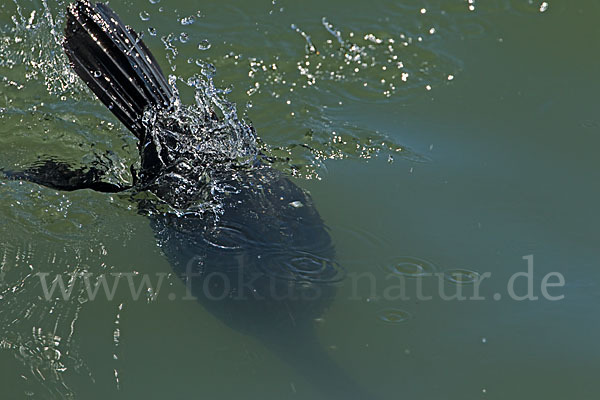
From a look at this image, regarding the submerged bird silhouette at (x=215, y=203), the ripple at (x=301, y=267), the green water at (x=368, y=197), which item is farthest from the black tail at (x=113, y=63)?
the ripple at (x=301, y=267)

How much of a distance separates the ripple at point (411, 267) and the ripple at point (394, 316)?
23 cm

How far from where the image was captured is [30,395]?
2.59 m

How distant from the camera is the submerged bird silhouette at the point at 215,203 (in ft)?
9.71

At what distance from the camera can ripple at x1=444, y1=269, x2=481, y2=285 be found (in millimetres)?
3197

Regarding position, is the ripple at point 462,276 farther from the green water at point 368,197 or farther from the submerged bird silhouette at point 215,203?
the submerged bird silhouette at point 215,203

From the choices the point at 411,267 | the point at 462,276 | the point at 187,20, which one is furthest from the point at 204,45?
the point at 462,276

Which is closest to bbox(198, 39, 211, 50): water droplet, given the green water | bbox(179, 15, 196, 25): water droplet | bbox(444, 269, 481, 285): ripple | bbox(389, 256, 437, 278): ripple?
the green water

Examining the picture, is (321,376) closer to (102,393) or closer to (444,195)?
(102,393)

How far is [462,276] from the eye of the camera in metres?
3.22

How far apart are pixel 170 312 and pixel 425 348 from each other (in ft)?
3.54

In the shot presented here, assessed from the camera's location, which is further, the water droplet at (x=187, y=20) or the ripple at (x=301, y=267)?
the water droplet at (x=187, y=20)

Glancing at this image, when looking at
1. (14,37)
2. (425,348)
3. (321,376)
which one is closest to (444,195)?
(425,348)

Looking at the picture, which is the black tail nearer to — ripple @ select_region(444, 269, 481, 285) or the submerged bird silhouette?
the submerged bird silhouette

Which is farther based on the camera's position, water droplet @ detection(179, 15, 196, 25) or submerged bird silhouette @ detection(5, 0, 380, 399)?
water droplet @ detection(179, 15, 196, 25)
